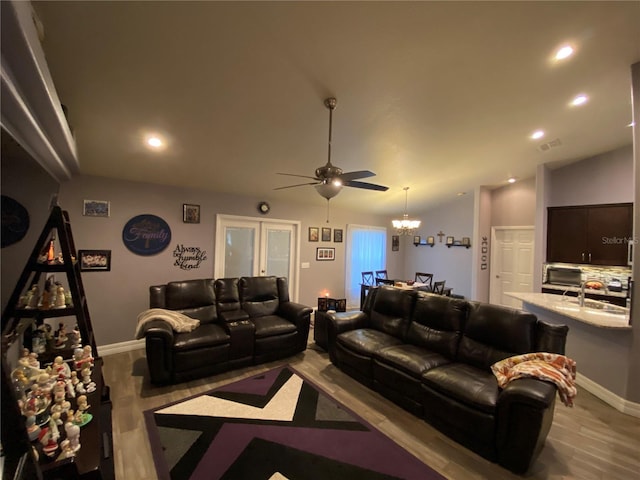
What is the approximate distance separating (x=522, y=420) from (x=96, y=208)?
4964 mm

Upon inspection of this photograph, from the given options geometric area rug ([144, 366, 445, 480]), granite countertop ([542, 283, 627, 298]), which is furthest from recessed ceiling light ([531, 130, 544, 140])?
geometric area rug ([144, 366, 445, 480])

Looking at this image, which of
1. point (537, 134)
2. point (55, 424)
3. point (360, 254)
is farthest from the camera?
point (360, 254)

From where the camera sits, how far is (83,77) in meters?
2.04

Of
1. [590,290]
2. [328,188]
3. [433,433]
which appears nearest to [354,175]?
[328,188]

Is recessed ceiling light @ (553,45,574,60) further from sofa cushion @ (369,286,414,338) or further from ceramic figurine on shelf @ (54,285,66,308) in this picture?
ceramic figurine on shelf @ (54,285,66,308)

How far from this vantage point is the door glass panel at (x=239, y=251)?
4.80 metres

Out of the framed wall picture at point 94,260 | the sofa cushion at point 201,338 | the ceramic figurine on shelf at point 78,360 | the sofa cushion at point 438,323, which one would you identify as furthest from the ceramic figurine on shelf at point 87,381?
the sofa cushion at point 438,323

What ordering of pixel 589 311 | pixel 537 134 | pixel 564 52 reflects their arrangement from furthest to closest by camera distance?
1. pixel 537 134
2. pixel 589 311
3. pixel 564 52

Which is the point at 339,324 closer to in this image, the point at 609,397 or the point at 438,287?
the point at 609,397

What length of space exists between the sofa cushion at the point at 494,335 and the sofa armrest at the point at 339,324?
50.0 inches

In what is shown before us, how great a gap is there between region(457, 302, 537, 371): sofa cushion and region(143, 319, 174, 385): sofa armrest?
304 centimetres

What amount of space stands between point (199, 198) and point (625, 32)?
5042 mm

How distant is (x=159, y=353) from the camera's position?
2867 millimetres

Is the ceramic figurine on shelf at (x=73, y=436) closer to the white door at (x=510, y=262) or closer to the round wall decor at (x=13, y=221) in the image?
the round wall decor at (x=13, y=221)
